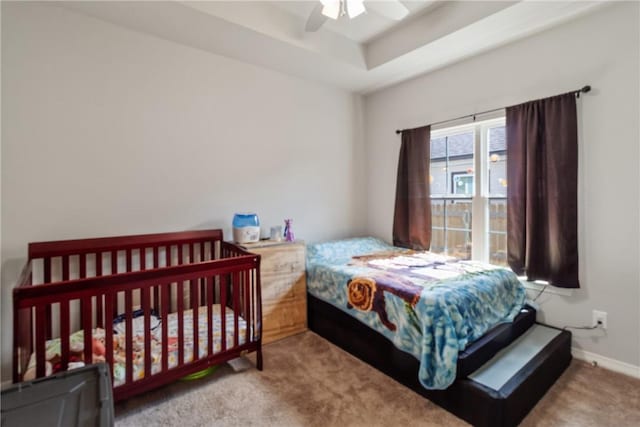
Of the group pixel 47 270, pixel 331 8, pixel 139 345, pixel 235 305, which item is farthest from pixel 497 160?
pixel 47 270

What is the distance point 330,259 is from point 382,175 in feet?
4.58

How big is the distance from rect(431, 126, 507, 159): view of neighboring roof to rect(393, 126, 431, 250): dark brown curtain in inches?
4.6

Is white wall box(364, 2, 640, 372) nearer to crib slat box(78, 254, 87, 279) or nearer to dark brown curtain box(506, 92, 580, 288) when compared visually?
dark brown curtain box(506, 92, 580, 288)

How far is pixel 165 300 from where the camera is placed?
1.62 meters

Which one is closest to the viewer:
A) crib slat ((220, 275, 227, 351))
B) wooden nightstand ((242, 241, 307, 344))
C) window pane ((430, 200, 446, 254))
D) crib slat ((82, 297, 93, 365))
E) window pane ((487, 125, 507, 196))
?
crib slat ((82, 297, 93, 365))

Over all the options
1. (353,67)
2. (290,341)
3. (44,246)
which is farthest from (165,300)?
(353,67)

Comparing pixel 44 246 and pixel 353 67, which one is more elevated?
pixel 353 67

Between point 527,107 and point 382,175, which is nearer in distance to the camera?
point 527,107

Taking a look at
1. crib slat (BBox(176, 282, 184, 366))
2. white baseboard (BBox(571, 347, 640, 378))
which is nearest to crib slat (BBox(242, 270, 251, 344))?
crib slat (BBox(176, 282, 184, 366))

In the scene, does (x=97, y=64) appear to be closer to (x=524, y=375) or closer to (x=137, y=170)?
(x=137, y=170)

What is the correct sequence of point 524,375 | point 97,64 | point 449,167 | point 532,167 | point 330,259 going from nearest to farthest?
point 524,375
point 97,64
point 532,167
point 330,259
point 449,167

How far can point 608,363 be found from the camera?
202 cm

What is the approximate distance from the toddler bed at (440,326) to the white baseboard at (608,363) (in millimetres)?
223

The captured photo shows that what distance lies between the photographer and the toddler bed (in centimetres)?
155
